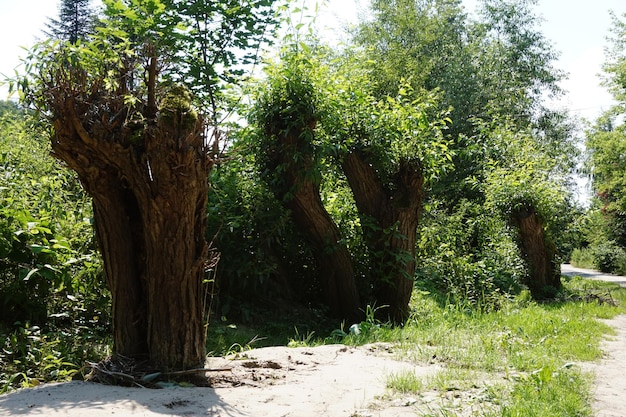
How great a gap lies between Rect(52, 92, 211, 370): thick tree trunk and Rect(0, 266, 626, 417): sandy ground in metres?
0.51

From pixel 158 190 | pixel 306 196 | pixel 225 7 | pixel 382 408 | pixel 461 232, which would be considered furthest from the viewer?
pixel 461 232

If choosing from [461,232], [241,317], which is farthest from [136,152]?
[461,232]

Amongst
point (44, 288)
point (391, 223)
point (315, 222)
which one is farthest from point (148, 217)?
point (391, 223)

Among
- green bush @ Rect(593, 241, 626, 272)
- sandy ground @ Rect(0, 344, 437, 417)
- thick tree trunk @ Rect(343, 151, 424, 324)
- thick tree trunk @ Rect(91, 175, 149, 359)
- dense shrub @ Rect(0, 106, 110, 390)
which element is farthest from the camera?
green bush @ Rect(593, 241, 626, 272)

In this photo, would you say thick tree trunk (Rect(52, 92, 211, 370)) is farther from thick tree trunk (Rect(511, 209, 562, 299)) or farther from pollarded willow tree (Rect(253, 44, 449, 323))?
thick tree trunk (Rect(511, 209, 562, 299))

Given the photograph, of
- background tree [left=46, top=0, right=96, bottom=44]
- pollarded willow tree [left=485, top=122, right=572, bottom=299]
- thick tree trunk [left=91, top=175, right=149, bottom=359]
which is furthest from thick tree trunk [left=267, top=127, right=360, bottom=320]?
background tree [left=46, top=0, right=96, bottom=44]

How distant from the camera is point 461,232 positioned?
1435 centimetres

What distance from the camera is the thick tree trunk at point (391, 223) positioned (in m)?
9.01

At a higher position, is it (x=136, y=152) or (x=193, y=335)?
(x=136, y=152)

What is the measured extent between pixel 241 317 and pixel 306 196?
2032mm

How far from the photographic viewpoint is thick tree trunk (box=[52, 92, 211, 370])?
14.4 ft

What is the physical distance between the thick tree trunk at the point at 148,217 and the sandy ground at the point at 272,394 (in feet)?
1.69

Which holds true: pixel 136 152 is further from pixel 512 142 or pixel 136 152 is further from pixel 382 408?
pixel 512 142

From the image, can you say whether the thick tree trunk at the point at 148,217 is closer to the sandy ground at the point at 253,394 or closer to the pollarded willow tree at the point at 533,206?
the sandy ground at the point at 253,394
